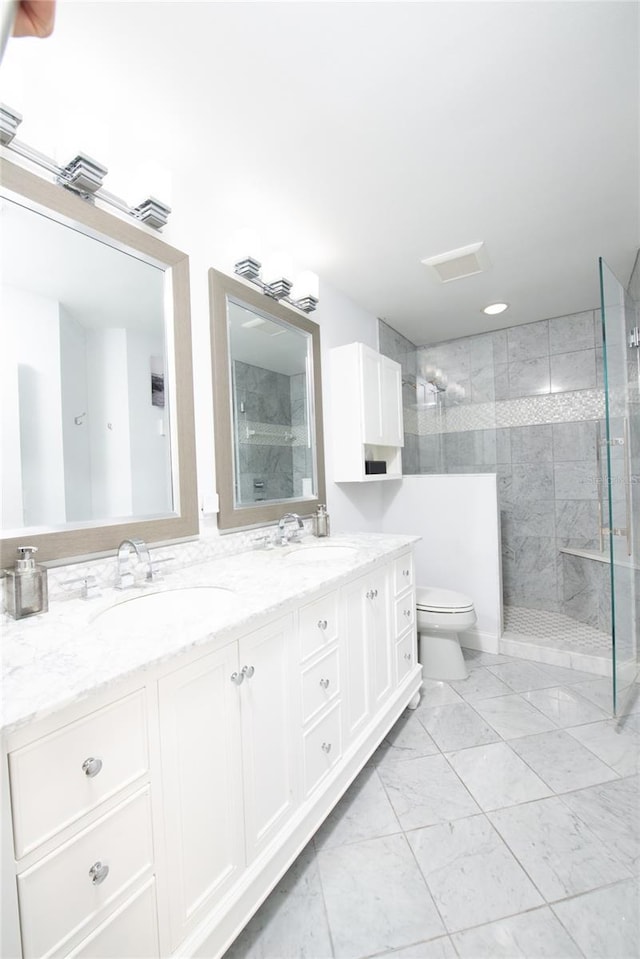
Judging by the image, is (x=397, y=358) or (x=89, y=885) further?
(x=397, y=358)

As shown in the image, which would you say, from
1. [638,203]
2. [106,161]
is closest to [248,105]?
[106,161]

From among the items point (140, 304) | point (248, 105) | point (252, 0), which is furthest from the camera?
point (140, 304)

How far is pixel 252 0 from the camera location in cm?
99

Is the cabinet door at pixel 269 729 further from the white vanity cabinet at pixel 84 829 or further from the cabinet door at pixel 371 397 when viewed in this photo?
the cabinet door at pixel 371 397

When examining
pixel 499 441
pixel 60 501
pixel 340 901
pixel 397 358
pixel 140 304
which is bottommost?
pixel 340 901

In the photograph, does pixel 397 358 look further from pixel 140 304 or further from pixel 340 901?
pixel 340 901

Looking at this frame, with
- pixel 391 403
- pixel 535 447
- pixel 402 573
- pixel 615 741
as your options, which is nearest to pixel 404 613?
pixel 402 573

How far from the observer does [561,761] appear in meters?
1.68

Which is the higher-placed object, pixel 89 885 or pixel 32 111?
pixel 32 111

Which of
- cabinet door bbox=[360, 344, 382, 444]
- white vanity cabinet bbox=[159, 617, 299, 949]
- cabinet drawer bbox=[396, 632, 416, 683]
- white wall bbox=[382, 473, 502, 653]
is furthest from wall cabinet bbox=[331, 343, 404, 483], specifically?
white vanity cabinet bbox=[159, 617, 299, 949]

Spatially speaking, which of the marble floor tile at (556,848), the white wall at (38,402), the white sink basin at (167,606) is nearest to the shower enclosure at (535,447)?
the marble floor tile at (556,848)

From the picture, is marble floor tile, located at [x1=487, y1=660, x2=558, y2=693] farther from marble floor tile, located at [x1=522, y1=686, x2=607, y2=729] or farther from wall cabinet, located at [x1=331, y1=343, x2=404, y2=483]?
wall cabinet, located at [x1=331, y1=343, x2=404, y2=483]

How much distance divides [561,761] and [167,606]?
5.55 ft

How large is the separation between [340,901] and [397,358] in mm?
3138
